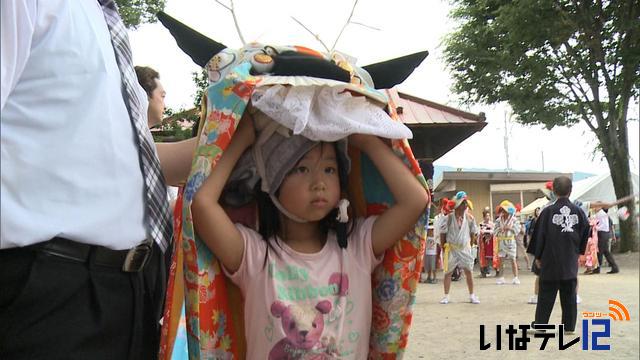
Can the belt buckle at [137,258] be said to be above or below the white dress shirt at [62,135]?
below

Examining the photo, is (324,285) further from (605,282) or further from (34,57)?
(605,282)

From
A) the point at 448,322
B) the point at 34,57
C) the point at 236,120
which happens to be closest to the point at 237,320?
the point at 236,120

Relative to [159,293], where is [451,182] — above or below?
above

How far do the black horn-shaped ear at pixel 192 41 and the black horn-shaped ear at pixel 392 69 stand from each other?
472mm

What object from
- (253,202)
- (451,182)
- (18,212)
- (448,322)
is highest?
(451,182)

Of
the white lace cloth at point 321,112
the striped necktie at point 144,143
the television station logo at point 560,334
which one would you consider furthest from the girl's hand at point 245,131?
the television station logo at point 560,334

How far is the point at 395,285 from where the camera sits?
177cm

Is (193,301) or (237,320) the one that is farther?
(237,320)

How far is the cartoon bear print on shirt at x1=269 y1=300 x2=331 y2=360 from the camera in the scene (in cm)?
161

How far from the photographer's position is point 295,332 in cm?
161

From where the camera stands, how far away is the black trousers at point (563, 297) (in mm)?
6125

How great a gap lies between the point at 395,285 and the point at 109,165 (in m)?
0.94

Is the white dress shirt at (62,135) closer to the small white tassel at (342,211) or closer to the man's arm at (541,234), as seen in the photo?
the small white tassel at (342,211)

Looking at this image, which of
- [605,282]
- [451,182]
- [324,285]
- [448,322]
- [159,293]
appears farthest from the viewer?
[451,182]
